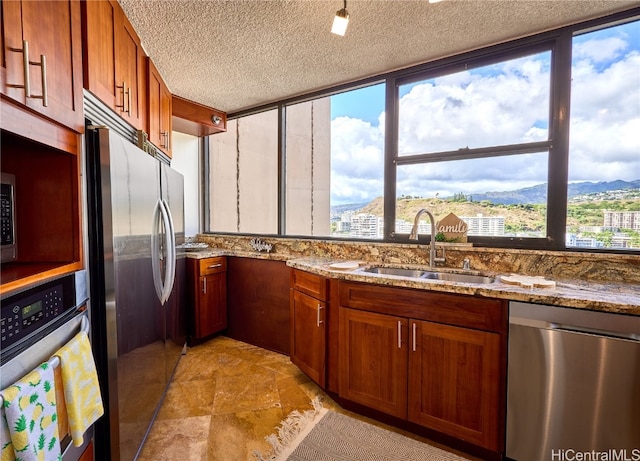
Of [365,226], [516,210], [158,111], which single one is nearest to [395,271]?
[365,226]

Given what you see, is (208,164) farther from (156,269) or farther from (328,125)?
(156,269)

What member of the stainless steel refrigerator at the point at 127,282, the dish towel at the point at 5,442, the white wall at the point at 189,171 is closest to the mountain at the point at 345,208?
the stainless steel refrigerator at the point at 127,282

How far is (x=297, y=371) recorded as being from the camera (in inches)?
99.3

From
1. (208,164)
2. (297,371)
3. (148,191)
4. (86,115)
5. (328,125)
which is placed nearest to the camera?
(86,115)

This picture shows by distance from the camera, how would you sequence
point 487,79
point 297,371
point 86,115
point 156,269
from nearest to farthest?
point 86,115 → point 156,269 → point 487,79 → point 297,371

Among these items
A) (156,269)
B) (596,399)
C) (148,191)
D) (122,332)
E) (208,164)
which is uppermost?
(208,164)

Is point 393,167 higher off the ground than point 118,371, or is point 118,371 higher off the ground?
point 393,167

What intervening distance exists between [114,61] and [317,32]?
4.02 feet

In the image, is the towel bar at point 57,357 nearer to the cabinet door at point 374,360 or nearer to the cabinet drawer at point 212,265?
the cabinet door at point 374,360

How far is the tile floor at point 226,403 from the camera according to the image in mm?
1689

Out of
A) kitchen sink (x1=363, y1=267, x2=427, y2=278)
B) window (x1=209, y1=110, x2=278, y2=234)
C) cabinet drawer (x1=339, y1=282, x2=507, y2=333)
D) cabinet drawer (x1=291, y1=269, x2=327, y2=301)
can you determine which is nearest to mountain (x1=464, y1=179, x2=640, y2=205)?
kitchen sink (x1=363, y1=267, x2=427, y2=278)

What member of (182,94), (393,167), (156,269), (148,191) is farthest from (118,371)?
(182,94)

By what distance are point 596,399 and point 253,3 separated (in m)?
2.66

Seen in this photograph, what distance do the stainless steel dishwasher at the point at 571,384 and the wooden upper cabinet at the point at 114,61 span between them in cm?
227
